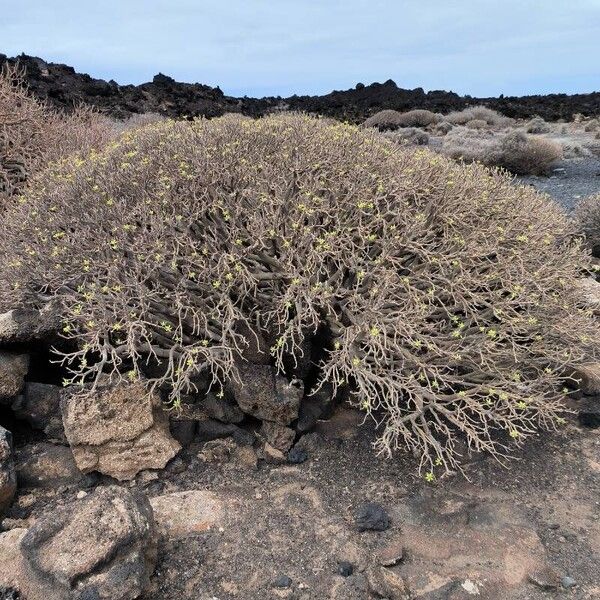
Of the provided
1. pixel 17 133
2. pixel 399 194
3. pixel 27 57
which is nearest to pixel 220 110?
pixel 27 57

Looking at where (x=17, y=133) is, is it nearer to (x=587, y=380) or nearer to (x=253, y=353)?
(x=253, y=353)

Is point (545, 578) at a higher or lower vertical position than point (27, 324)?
lower

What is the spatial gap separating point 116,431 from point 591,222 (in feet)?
22.5

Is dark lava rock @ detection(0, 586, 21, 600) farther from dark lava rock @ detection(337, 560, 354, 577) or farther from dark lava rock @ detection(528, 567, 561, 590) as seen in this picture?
dark lava rock @ detection(528, 567, 561, 590)

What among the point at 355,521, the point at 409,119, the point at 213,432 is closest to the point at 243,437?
the point at 213,432

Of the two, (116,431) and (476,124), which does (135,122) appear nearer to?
(476,124)

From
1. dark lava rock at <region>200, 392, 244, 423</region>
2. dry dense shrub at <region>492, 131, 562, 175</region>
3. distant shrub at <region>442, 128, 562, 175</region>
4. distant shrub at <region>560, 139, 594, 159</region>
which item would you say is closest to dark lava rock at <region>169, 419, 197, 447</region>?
dark lava rock at <region>200, 392, 244, 423</region>

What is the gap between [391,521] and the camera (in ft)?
12.7

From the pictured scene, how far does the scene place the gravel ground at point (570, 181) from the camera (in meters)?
12.0

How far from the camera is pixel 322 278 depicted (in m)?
4.57

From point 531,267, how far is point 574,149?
1510cm

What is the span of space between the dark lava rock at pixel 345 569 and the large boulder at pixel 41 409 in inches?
93.4

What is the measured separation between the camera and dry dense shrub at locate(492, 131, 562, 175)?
14883 mm

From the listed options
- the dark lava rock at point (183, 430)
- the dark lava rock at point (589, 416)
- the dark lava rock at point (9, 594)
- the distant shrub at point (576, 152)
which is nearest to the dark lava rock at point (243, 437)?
the dark lava rock at point (183, 430)
